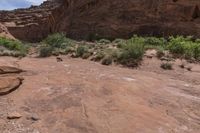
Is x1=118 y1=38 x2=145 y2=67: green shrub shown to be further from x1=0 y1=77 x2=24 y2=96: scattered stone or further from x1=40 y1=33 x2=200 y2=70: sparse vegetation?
x1=0 y1=77 x2=24 y2=96: scattered stone

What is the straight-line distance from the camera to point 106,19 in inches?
959

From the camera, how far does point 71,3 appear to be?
98.5ft

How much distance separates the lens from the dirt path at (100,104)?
650 cm

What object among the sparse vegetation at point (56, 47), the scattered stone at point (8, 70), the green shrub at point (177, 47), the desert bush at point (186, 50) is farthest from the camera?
the sparse vegetation at point (56, 47)

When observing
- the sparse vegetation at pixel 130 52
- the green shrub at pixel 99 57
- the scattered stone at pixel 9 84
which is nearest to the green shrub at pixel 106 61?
the sparse vegetation at pixel 130 52

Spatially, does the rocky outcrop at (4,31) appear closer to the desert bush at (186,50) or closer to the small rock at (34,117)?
the desert bush at (186,50)

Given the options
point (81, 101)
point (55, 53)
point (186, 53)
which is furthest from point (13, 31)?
point (81, 101)

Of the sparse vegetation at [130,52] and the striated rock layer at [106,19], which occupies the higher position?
the striated rock layer at [106,19]

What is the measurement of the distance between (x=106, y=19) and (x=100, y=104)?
1740 centimetres

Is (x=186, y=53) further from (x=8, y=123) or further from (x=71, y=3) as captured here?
(x=71, y=3)

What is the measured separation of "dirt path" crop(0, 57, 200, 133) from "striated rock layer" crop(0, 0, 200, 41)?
11412 mm

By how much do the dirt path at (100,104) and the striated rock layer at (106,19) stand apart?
11.4m

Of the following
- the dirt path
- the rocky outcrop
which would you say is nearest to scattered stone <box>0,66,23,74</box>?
the dirt path

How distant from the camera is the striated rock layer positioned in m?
→ 20.6
